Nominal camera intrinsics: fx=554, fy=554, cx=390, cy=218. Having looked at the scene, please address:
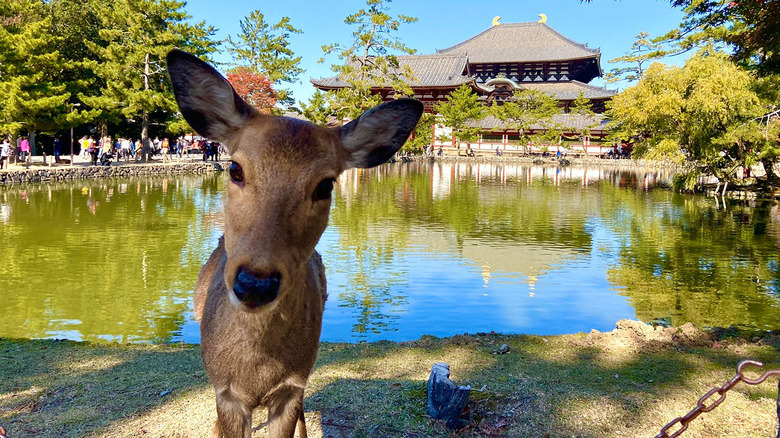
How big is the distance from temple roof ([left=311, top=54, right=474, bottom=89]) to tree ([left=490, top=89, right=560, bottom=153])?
4.80 m

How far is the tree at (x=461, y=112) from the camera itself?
174 feet

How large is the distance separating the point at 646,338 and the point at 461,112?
48.3 metres

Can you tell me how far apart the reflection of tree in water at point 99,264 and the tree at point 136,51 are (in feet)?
34.0

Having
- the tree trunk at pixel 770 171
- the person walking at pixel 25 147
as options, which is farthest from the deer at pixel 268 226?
the person walking at pixel 25 147

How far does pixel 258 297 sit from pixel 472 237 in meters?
12.7

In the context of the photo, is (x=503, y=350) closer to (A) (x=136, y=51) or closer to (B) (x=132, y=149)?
(A) (x=136, y=51)

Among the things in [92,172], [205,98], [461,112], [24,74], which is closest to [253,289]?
[205,98]

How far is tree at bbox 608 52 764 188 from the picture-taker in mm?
20875

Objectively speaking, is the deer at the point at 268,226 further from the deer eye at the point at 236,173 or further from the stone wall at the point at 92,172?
the stone wall at the point at 92,172

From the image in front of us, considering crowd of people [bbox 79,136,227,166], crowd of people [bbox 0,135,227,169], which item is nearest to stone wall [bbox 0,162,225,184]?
crowd of people [bbox 0,135,227,169]

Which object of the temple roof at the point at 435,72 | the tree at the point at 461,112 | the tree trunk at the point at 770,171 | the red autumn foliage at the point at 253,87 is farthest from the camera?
the temple roof at the point at 435,72

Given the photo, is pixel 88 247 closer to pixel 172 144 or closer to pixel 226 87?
pixel 226 87

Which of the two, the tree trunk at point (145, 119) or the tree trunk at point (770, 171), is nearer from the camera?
the tree trunk at point (770, 171)

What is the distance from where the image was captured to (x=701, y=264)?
39.3ft
